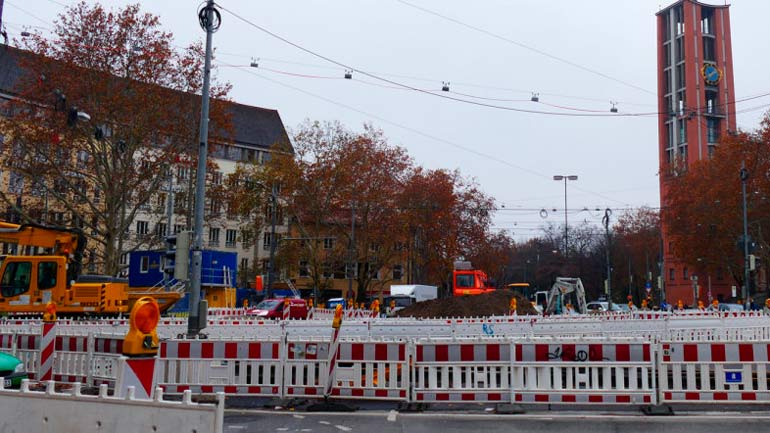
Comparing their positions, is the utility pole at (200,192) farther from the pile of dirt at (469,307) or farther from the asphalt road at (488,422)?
the pile of dirt at (469,307)

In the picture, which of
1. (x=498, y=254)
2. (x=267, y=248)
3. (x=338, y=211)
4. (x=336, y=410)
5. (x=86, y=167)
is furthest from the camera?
(x=267, y=248)

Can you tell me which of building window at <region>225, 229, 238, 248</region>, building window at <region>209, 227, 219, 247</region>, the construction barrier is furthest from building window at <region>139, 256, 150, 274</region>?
the construction barrier

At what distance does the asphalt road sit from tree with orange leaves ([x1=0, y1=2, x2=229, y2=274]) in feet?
89.7

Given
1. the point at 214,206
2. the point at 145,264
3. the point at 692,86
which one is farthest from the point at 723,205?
the point at 145,264

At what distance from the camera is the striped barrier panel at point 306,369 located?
11.0 m

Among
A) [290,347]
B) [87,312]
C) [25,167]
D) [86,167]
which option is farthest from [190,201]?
[290,347]

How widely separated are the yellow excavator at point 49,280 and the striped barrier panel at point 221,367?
473 inches

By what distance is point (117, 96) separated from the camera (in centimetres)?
3491

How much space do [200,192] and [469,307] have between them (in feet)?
63.4

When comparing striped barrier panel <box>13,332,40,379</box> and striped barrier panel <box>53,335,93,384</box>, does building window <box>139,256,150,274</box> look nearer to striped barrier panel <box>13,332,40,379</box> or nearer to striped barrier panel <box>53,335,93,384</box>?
striped barrier panel <box>13,332,40,379</box>

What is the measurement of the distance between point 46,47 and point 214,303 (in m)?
15.4

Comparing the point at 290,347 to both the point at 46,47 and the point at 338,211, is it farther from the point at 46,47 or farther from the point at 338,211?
the point at 338,211

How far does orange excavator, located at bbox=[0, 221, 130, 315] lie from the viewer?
2184 centimetres

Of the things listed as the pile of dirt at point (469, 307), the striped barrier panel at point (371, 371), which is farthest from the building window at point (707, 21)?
the striped barrier panel at point (371, 371)
